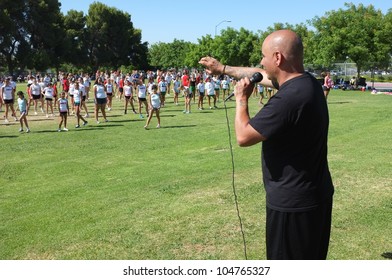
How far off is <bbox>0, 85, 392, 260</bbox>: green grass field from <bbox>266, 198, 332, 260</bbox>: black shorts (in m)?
Answer: 2.20

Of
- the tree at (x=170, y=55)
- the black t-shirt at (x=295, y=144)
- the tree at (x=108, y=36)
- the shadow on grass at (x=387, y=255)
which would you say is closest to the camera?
the black t-shirt at (x=295, y=144)

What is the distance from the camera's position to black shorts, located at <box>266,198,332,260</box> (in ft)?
8.36

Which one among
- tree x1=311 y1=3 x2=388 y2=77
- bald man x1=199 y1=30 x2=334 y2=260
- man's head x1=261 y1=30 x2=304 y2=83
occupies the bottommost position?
bald man x1=199 y1=30 x2=334 y2=260

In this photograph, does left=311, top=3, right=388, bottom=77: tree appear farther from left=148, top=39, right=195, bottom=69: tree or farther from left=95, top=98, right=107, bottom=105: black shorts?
left=148, top=39, right=195, bottom=69: tree

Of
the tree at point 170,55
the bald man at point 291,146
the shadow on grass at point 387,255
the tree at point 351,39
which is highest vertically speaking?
the tree at point 170,55

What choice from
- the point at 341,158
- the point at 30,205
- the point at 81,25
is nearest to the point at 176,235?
the point at 30,205

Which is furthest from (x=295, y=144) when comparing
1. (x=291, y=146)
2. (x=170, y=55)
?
(x=170, y=55)

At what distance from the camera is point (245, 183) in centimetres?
763

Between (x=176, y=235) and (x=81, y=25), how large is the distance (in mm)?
75235

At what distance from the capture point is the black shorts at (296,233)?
8.36ft

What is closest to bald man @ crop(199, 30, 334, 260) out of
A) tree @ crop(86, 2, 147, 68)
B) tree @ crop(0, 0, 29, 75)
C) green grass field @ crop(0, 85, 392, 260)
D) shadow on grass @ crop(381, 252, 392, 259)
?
green grass field @ crop(0, 85, 392, 260)

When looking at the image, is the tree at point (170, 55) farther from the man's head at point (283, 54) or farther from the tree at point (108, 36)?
the man's head at point (283, 54)

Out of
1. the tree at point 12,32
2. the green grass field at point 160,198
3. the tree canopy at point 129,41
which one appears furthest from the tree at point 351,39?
the tree at point 12,32

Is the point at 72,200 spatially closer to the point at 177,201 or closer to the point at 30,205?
the point at 30,205
